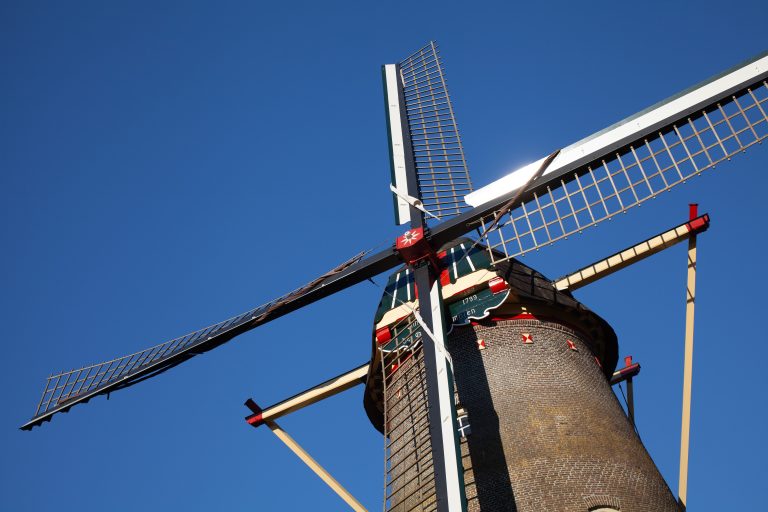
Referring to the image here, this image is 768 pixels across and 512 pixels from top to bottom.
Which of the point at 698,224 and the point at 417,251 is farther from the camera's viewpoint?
the point at 417,251

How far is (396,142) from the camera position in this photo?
1560 cm

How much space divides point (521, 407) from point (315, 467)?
3.64m

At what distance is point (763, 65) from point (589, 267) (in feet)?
11.3

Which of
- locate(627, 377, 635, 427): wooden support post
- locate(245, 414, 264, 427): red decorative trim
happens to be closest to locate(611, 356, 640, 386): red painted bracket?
locate(627, 377, 635, 427): wooden support post

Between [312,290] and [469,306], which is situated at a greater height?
[312,290]

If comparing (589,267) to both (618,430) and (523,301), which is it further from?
(618,430)

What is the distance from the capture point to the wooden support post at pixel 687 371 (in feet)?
36.3

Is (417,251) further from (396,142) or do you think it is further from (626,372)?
(626,372)

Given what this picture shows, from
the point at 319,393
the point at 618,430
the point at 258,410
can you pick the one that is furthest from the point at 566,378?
the point at 258,410

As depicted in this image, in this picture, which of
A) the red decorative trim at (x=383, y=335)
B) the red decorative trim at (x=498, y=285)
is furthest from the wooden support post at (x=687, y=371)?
the red decorative trim at (x=383, y=335)

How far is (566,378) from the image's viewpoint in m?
11.3

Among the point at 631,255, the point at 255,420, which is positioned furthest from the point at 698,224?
the point at 255,420

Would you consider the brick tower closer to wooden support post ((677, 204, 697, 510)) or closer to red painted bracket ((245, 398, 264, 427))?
wooden support post ((677, 204, 697, 510))

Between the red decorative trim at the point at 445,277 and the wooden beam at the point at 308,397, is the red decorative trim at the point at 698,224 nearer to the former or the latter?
the red decorative trim at the point at 445,277
